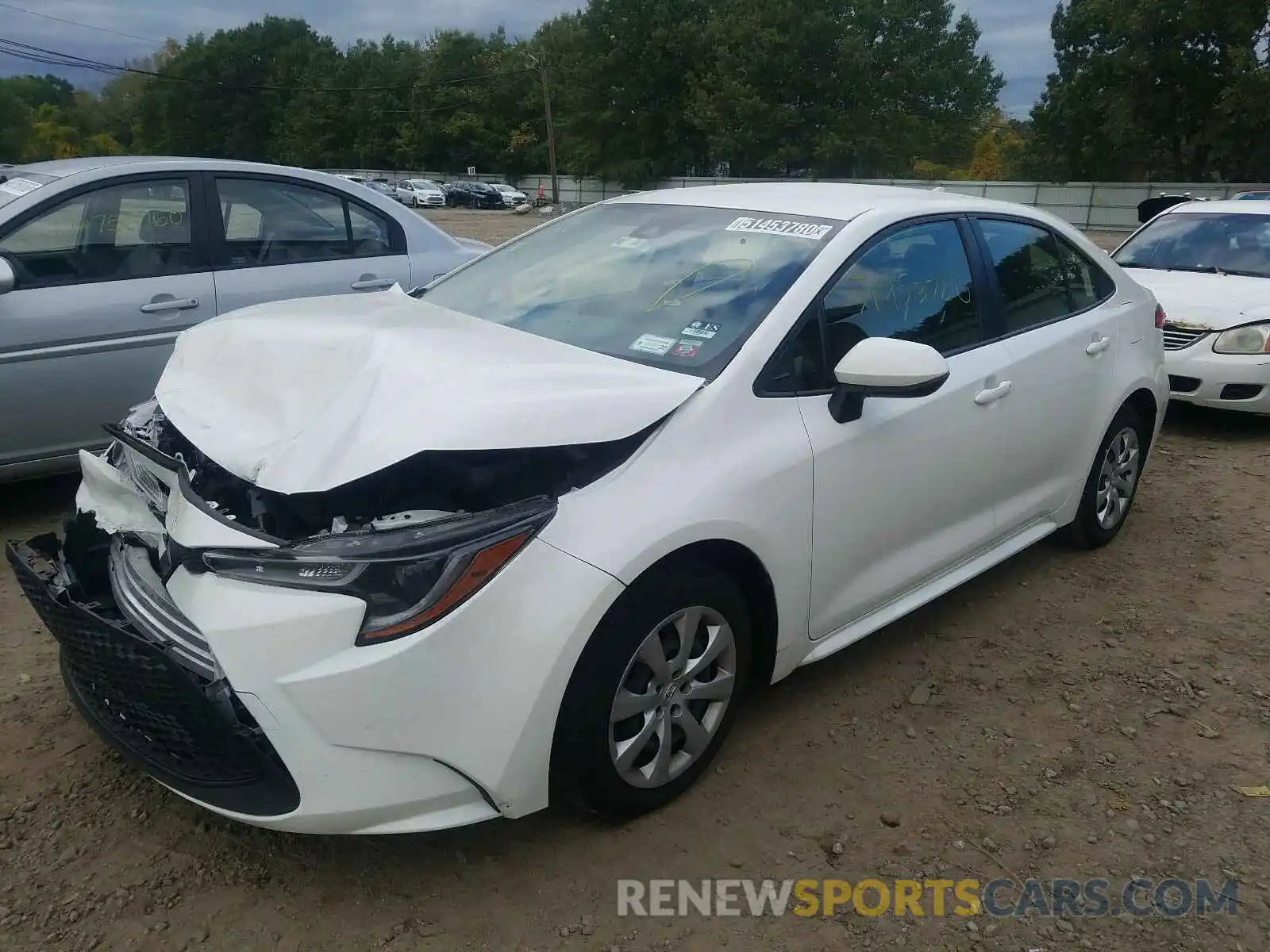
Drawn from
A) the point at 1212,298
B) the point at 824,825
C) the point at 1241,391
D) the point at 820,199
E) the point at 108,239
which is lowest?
the point at 824,825

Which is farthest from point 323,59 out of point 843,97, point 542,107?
point 843,97

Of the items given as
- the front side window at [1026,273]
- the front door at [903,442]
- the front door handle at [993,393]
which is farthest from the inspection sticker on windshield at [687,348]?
the front side window at [1026,273]

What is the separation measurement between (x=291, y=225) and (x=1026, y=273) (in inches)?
140

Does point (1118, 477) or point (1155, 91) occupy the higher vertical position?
point (1155, 91)

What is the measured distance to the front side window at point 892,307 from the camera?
111 inches

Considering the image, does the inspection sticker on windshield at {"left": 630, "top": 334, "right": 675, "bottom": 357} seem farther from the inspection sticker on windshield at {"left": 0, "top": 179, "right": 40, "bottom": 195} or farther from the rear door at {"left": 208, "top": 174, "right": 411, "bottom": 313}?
the inspection sticker on windshield at {"left": 0, "top": 179, "right": 40, "bottom": 195}

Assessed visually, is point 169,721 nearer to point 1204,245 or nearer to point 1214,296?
point 1214,296

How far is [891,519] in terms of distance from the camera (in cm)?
305

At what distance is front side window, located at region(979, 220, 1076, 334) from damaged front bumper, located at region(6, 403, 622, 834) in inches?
87.3

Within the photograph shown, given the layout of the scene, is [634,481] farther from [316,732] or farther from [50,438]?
[50,438]

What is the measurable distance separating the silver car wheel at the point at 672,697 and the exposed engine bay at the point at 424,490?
0.45 m

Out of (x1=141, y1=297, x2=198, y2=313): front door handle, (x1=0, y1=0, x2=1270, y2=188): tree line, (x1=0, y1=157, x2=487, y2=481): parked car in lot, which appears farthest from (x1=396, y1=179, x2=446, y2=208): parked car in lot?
(x1=141, y1=297, x2=198, y2=313): front door handle

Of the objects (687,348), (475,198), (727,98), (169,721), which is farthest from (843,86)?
(169,721)

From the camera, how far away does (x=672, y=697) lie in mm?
2541
